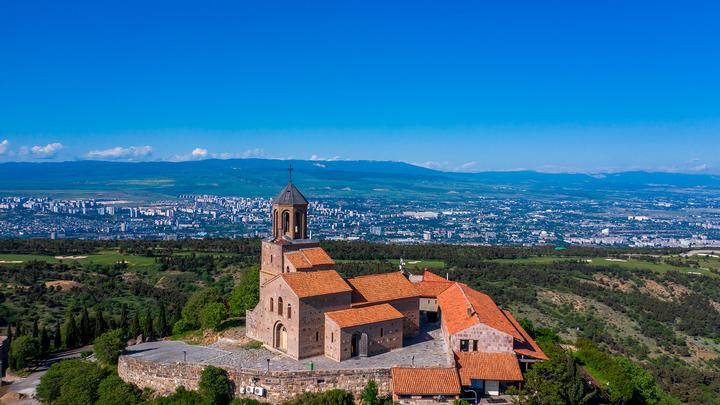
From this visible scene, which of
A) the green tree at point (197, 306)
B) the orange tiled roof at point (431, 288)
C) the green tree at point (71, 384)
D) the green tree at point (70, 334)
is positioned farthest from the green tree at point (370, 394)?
the green tree at point (70, 334)

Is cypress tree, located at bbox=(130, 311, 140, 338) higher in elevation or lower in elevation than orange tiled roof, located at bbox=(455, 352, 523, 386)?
lower

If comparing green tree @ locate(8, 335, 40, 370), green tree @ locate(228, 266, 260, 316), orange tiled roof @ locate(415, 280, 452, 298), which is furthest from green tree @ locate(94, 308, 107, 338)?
orange tiled roof @ locate(415, 280, 452, 298)

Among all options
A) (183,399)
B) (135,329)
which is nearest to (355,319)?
(183,399)

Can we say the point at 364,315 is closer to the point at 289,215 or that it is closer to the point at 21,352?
the point at 289,215

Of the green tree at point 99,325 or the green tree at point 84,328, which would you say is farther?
the green tree at point 84,328

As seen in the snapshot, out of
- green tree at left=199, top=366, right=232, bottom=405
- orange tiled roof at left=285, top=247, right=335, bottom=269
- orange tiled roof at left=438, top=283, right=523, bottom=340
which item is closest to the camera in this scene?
green tree at left=199, top=366, right=232, bottom=405

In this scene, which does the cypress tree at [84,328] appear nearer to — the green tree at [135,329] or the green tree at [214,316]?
the green tree at [135,329]

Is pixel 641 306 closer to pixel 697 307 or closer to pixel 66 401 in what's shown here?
pixel 697 307

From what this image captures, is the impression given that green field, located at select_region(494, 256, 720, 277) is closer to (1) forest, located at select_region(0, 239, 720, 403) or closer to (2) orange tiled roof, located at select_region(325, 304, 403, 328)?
(1) forest, located at select_region(0, 239, 720, 403)
